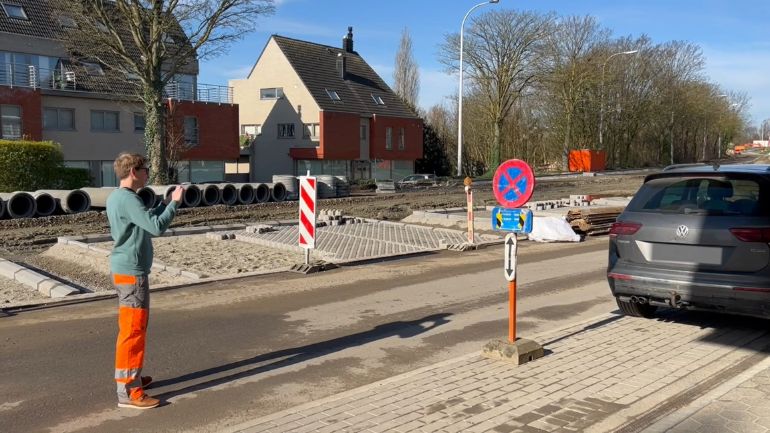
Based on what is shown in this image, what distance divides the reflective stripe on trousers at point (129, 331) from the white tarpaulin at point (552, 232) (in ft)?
39.3

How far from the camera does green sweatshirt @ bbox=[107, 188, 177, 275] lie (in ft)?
15.1

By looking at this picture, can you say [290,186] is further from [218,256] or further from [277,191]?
[218,256]

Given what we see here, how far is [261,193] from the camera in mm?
25172

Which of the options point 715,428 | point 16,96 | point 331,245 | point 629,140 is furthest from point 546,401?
point 629,140

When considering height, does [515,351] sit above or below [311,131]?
below

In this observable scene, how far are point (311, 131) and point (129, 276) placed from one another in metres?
40.5

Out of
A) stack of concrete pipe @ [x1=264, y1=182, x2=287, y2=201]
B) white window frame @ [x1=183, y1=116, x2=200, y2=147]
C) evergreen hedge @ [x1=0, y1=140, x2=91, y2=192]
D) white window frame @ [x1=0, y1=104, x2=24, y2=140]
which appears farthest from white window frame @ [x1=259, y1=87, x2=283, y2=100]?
evergreen hedge @ [x1=0, y1=140, x2=91, y2=192]

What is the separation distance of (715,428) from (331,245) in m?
10.1

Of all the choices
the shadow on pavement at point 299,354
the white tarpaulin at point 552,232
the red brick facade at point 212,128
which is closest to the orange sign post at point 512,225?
the shadow on pavement at point 299,354

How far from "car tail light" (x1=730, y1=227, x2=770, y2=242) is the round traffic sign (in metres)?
1.99

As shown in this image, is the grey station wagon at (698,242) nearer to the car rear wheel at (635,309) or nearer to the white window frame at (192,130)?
the car rear wheel at (635,309)

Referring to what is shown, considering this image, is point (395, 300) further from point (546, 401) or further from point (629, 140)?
point (629, 140)

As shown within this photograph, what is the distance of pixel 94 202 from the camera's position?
20516 mm

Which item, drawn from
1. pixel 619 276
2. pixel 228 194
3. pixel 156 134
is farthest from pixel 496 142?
pixel 619 276
